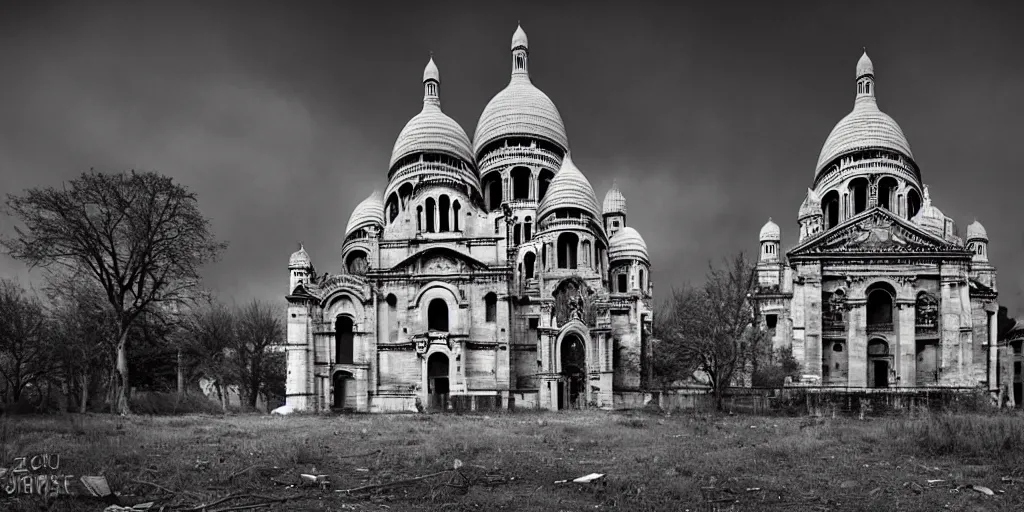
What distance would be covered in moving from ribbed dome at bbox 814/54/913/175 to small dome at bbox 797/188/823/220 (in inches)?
101

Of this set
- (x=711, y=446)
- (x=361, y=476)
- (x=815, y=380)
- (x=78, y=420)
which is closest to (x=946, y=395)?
(x=815, y=380)

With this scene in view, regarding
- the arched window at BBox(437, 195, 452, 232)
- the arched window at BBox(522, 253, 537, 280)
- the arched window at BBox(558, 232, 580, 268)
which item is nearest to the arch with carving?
the arched window at BBox(437, 195, 452, 232)

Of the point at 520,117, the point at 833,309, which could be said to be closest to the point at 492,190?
the point at 520,117

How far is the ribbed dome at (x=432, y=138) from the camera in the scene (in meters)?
52.9

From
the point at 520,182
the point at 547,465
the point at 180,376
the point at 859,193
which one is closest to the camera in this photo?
the point at 547,465

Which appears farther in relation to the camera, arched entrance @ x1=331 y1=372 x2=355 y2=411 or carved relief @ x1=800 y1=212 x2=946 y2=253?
carved relief @ x1=800 y1=212 x2=946 y2=253

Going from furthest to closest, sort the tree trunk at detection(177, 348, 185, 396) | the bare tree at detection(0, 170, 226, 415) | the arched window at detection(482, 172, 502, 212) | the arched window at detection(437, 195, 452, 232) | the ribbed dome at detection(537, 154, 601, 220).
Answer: the arched window at detection(482, 172, 502, 212) → the ribbed dome at detection(537, 154, 601, 220) → the tree trunk at detection(177, 348, 185, 396) → the arched window at detection(437, 195, 452, 232) → the bare tree at detection(0, 170, 226, 415)

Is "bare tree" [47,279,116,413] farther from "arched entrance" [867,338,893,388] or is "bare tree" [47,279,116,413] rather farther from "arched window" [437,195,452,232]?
"arched entrance" [867,338,893,388]

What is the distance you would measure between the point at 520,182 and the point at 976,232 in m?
37.8

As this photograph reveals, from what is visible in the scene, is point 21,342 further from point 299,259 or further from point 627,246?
point 627,246

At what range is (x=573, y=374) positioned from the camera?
46.0 metres

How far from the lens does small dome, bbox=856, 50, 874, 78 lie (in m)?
63.1

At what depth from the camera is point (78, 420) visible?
1003 inches

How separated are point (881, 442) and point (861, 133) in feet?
146
